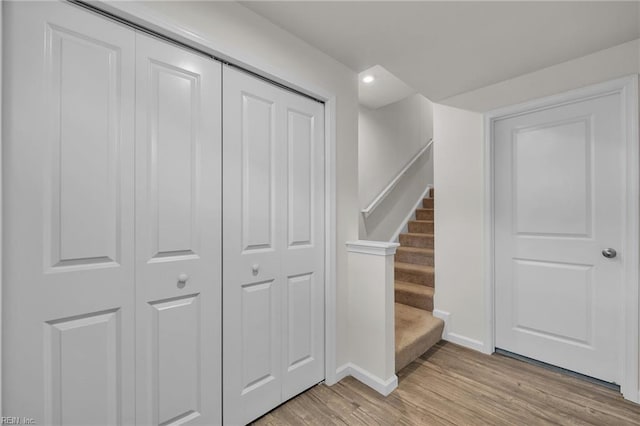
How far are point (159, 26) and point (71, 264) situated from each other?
1.02m

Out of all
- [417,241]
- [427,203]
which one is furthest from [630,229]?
[427,203]

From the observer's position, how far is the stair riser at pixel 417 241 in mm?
3460

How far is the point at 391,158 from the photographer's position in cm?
386

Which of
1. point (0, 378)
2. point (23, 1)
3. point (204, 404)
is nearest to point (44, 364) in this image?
point (0, 378)

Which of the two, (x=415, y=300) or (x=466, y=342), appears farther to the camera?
(x=415, y=300)

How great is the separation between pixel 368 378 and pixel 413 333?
24.9 inches

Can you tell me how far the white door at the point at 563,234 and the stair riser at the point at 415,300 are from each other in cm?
58

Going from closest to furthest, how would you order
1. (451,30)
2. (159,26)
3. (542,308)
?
(159,26), (451,30), (542,308)

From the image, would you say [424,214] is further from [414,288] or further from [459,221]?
[459,221]

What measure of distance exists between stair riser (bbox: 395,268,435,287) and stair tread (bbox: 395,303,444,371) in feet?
1.06

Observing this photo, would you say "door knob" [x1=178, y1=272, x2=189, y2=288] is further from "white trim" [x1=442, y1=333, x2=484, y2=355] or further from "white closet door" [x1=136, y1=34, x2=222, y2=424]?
"white trim" [x1=442, y1=333, x2=484, y2=355]

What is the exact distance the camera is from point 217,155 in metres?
1.40

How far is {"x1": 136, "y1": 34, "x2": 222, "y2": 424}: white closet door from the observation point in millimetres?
1180

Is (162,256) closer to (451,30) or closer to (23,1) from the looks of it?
(23,1)
